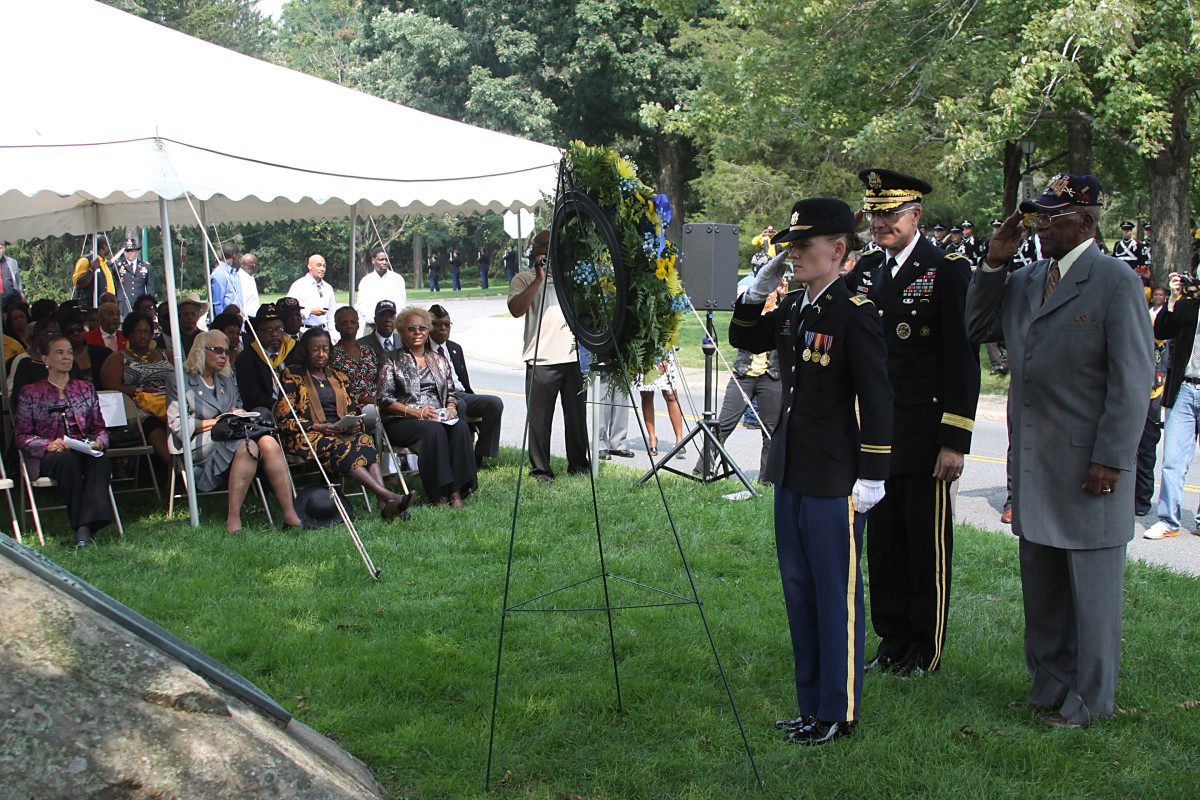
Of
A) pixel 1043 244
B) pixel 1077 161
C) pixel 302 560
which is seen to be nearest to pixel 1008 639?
pixel 1043 244

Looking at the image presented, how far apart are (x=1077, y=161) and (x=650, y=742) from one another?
19311mm

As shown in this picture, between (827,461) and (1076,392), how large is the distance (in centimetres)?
110

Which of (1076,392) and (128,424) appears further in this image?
(128,424)

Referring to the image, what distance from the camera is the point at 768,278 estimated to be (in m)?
4.73

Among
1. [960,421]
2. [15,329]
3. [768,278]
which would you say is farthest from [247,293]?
[960,421]

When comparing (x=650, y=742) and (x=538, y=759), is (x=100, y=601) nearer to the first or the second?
(x=538, y=759)

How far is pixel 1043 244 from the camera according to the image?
4723 mm

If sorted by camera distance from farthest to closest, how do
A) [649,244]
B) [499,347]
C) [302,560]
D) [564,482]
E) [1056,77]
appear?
[499,347], [1056,77], [564,482], [302,560], [649,244]

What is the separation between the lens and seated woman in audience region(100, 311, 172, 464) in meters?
9.09

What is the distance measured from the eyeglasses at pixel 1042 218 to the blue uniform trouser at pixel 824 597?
140cm

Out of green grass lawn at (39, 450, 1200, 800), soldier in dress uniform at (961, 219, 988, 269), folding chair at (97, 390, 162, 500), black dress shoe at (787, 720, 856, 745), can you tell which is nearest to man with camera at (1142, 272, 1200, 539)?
green grass lawn at (39, 450, 1200, 800)

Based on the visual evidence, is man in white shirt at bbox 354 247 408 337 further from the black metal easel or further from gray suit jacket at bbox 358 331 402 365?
the black metal easel

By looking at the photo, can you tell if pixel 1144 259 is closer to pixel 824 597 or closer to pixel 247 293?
pixel 247 293

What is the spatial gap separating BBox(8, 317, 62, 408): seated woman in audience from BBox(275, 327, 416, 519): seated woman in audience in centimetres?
174
